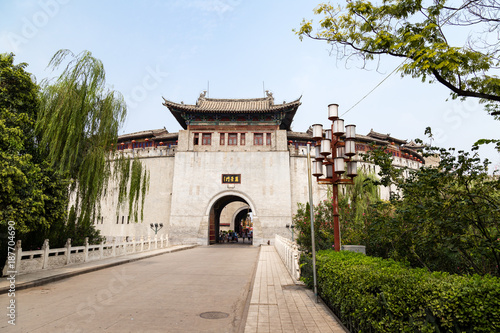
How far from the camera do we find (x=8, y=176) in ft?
20.6

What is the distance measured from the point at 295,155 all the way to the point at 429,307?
68.9 ft

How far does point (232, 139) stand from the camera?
2281 centimetres

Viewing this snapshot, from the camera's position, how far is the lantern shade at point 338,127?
6.39 metres

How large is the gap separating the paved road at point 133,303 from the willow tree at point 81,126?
10.2 ft

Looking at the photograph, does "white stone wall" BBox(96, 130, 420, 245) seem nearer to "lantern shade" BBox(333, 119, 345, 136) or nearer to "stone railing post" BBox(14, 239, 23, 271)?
"stone railing post" BBox(14, 239, 23, 271)

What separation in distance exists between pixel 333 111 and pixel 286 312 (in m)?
4.16

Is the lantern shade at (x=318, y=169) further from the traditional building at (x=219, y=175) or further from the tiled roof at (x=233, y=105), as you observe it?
the tiled roof at (x=233, y=105)

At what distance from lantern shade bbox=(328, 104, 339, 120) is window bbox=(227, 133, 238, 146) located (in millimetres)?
16348

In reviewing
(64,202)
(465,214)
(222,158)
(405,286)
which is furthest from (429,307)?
(222,158)

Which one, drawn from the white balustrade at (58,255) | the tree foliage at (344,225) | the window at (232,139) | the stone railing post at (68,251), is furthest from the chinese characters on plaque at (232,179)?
the stone railing post at (68,251)

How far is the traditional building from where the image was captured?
70.1ft

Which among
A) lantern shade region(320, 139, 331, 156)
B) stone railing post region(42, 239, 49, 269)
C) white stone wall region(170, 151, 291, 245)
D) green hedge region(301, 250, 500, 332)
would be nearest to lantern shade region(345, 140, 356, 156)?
lantern shade region(320, 139, 331, 156)

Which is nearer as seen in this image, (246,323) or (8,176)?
(246,323)

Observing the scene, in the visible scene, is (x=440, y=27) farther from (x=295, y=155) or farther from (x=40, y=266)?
(x=295, y=155)
